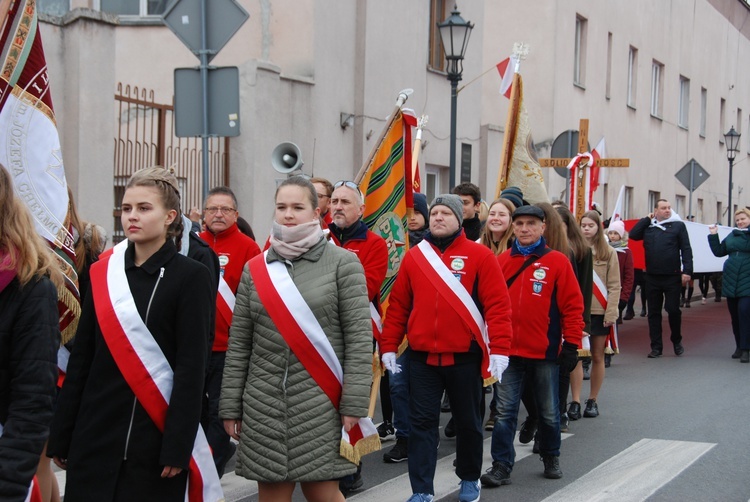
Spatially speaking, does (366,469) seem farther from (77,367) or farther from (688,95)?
(688,95)

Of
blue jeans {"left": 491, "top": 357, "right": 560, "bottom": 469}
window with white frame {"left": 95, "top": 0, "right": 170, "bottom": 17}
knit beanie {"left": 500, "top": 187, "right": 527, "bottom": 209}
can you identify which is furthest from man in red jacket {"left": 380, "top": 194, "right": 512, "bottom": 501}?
window with white frame {"left": 95, "top": 0, "right": 170, "bottom": 17}

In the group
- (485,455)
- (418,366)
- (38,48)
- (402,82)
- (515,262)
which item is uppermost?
(402,82)

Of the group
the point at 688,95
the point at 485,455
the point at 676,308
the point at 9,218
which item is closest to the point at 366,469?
the point at 485,455

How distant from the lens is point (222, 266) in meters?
6.59

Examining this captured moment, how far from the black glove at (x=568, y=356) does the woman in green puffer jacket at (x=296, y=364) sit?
269 centimetres

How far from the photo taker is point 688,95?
33.7 meters

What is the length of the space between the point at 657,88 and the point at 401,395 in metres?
25.8

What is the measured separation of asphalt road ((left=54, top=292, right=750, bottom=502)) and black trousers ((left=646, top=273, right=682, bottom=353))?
1349 mm

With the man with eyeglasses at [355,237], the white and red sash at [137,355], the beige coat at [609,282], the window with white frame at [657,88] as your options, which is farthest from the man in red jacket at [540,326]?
the window with white frame at [657,88]

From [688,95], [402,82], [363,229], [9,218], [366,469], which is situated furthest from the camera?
[688,95]

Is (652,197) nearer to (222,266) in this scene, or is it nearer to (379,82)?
(379,82)

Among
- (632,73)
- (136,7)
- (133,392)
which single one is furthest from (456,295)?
(632,73)

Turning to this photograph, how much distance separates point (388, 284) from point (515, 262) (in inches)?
45.1

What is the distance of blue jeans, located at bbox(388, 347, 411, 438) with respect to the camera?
23.9ft
